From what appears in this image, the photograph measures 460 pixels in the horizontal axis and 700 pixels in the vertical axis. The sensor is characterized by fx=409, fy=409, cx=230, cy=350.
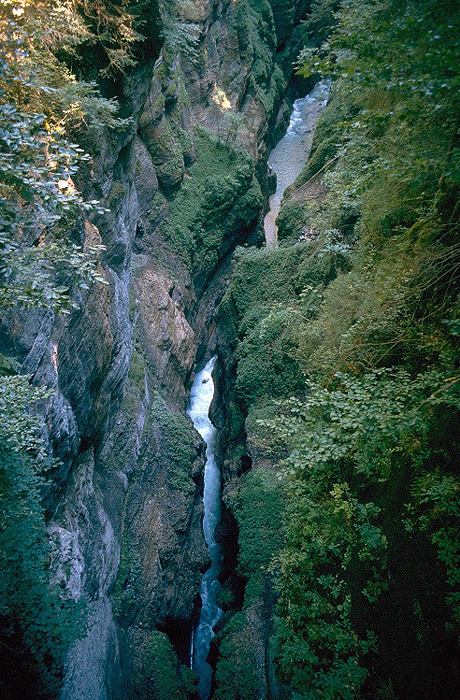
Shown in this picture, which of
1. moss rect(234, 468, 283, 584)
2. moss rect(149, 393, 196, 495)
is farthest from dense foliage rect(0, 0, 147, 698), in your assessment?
moss rect(149, 393, 196, 495)

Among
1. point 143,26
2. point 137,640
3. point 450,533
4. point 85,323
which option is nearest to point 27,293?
point 85,323

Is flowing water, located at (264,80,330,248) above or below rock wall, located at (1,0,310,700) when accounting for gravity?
above

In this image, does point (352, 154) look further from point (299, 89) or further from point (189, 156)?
point (299, 89)

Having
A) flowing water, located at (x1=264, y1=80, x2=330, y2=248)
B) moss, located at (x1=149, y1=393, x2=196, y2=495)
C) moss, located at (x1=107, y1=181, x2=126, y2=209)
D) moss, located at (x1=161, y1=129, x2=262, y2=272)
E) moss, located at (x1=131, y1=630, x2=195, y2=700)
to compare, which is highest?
flowing water, located at (x1=264, y1=80, x2=330, y2=248)

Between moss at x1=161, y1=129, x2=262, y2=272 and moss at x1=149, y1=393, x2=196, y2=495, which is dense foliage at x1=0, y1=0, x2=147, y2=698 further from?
moss at x1=161, y1=129, x2=262, y2=272

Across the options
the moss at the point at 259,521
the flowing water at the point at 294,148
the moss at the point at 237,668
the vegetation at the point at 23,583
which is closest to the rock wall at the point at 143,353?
the vegetation at the point at 23,583

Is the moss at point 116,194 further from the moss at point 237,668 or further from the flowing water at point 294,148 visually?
the flowing water at point 294,148

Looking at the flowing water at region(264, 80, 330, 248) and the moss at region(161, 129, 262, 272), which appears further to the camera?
the flowing water at region(264, 80, 330, 248)
